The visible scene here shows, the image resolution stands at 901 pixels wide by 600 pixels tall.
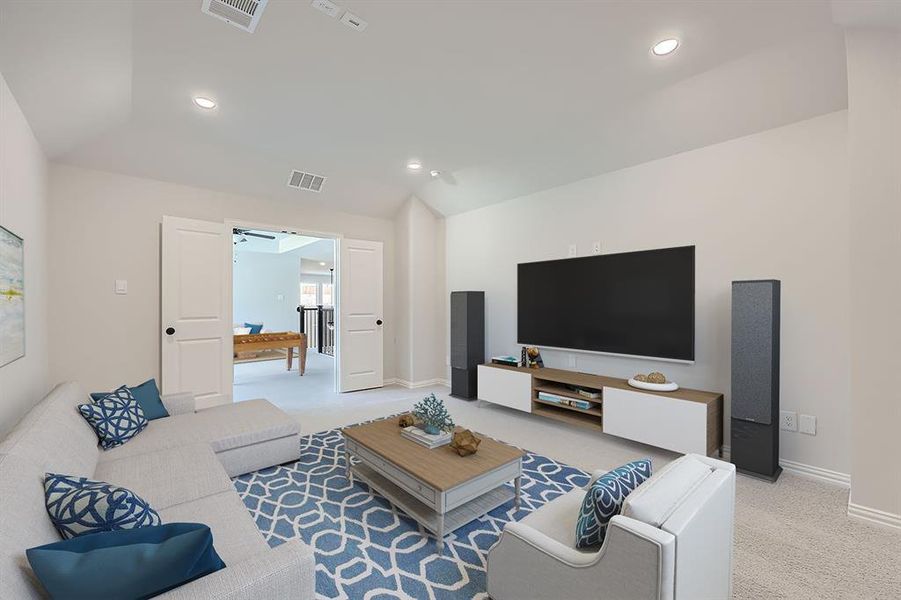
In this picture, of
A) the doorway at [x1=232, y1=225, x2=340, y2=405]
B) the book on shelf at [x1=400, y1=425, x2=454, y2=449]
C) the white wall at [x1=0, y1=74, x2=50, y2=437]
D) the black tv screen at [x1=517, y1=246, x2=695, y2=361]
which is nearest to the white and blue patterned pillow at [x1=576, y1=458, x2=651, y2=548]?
the book on shelf at [x1=400, y1=425, x2=454, y2=449]

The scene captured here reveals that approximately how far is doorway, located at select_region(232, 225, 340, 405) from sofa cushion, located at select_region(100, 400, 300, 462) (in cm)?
364

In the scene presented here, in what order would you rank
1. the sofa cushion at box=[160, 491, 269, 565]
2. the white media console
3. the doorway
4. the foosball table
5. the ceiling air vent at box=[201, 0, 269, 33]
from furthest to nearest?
1. the doorway
2. the foosball table
3. the white media console
4. the ceiling air vent at box=[201, 0, 269, 33]
5. the sofa cushion at box=[160, 491, 269, 565]

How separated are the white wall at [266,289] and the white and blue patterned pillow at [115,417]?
8.38 m

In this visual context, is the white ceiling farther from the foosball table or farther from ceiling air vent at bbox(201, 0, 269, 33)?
the foosball table

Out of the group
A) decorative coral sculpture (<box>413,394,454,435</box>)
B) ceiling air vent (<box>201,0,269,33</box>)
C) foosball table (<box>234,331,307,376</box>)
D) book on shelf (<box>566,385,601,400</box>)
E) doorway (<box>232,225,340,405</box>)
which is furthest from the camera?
doorway (<box>232,225,340,405</box>)

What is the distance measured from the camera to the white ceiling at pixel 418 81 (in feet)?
7.07

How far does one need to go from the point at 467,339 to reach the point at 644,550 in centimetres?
367

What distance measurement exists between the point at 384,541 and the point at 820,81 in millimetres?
3814

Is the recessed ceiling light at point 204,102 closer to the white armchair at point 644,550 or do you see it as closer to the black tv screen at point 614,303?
the black tv screen at point 614,303

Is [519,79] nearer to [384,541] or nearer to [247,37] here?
[247,37]

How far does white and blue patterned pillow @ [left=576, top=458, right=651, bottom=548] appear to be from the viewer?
1.27 m

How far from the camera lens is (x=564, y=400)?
11.9ft

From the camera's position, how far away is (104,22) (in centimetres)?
212

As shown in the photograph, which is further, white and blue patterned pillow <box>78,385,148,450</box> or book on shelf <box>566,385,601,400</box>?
book on shelf <box>566,385,601,400</box>
